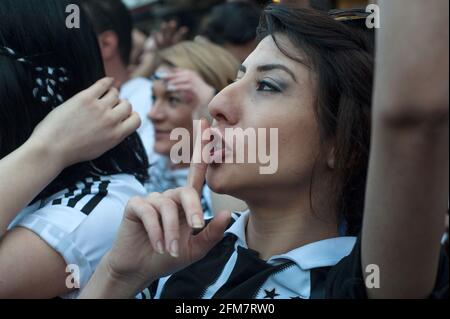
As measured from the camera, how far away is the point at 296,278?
150cm

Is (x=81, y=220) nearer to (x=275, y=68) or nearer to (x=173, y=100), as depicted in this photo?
(x=275, y=68)

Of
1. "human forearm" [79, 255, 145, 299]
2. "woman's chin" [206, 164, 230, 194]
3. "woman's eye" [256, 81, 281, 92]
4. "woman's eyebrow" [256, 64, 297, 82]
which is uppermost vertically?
"woman's eyebrow" [256, 64, 297, 82]

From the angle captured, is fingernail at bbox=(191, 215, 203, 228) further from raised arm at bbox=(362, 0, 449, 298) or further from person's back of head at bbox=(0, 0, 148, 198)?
person's back of head at bbox=(0, 0, 148, 198)

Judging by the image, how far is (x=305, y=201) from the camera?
1.62 m

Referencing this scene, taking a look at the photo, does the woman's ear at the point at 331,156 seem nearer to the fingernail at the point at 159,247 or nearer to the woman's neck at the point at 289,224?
the woman's neck at the point at 289,224

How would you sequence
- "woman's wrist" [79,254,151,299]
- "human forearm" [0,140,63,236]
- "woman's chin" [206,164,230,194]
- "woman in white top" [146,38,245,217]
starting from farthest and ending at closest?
"woman in white top" [146,38,245,217], "human forearm" [0,140,63,236], "woman's chin" [206,164,230,194], "woman's wrist" [79,254,151,299]

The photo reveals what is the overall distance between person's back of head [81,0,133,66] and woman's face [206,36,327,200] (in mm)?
2493

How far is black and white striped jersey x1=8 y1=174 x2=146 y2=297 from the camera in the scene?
5.73ft

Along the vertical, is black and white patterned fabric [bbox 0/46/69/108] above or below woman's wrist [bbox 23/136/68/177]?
above

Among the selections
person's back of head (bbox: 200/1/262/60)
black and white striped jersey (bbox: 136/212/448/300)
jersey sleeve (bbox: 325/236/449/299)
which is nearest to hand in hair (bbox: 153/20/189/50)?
person's back of head (bbox: 200/1/262/60)

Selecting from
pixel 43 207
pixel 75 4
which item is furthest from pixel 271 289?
pixel 75 4

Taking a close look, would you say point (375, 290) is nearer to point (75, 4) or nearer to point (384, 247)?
point (384, 247)

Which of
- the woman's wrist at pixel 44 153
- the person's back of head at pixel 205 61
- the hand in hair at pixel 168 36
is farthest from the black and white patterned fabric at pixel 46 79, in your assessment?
→ the hand in hair at pixel 168 36

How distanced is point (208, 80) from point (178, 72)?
0.16m
